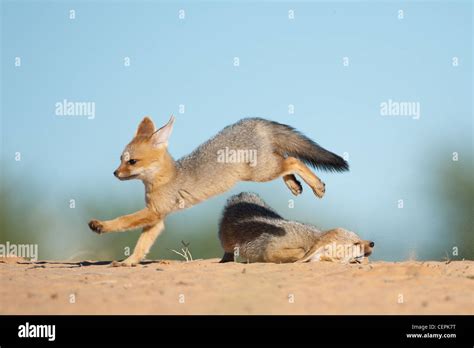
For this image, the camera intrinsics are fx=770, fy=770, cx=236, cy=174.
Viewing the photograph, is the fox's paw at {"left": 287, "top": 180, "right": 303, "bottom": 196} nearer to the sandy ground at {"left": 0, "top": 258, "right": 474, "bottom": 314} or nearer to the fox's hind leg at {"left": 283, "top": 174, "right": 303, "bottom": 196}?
the fox's hind leg at {"left": 283, "top": 174, "right": 303, "bottom": 196}

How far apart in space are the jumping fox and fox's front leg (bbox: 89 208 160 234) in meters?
1.16

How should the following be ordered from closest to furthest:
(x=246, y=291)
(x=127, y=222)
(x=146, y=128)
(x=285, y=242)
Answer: (x=246, y=291), (x=127, y=222), (x=285, y=242), (x=146, y=128)

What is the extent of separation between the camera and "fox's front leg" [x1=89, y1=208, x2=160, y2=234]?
9.21 meters

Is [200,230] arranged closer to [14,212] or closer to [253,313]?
[14,212]

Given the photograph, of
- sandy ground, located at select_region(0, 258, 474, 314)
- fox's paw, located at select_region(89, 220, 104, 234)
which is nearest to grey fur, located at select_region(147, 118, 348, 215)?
fox's paw, located at select_region(89, 220, 104, 234)

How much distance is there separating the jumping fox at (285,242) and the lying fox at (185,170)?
575 millimetres

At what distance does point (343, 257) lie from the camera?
9555 millimetres

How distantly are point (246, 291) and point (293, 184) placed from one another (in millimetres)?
3687

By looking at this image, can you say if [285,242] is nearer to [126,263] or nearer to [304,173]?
[304,173]

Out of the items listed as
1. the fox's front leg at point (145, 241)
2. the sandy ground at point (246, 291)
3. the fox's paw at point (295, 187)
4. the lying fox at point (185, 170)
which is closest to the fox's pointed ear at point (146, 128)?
the lying fox at point (185, 170)

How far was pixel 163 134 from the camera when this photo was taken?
991cm

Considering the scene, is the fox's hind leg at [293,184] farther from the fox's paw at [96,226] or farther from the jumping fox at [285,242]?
the fox's paw at [96,226]

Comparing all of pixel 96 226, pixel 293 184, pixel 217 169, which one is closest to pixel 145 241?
pixel 96 226
